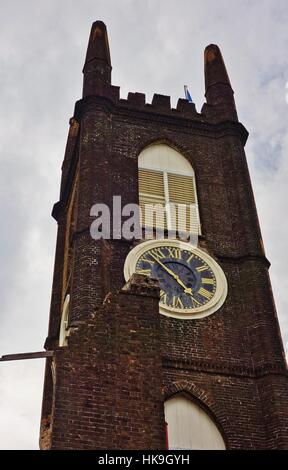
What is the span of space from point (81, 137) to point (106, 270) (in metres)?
Answer: 4.97

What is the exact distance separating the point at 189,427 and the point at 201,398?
631 mm

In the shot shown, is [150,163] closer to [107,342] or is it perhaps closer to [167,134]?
[167,134]

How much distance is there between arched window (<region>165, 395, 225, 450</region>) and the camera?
13328 mm

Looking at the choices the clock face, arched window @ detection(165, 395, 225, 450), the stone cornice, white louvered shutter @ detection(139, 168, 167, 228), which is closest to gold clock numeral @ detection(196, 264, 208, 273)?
the clock face

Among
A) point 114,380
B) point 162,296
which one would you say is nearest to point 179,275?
point 162,296

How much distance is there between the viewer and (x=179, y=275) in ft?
52.1

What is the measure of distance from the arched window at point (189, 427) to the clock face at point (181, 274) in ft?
7.06

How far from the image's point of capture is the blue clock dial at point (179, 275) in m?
15.4

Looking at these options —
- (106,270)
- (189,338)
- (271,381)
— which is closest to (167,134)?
(106,270)

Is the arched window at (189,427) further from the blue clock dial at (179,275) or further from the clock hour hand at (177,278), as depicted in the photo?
the clock hour hand at (177,278)

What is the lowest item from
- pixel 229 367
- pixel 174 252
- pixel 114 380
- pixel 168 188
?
pixel 114 380

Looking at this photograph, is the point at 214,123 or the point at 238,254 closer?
the point at 238,254

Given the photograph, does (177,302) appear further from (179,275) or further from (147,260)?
(147,260)

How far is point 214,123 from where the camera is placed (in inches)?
818
